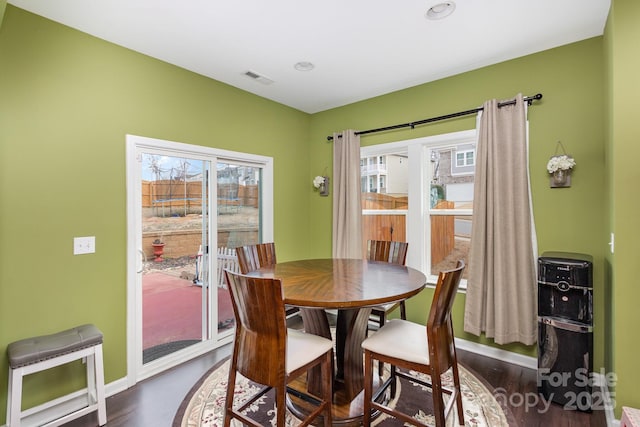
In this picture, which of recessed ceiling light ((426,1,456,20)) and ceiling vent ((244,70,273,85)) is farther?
ceiling vent ((244,70,273,85))

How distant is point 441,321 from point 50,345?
95.5 inches

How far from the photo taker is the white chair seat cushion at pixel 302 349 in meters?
1.65

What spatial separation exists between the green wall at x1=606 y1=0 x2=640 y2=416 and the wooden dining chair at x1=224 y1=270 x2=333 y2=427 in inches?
73.9

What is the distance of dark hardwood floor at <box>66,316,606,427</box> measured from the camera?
207 cm

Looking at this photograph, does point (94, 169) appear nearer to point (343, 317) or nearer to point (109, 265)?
point (109, 265)

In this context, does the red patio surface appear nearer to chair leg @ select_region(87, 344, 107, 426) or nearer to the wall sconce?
chair leg @ select_region(87, 344, 107, 426)

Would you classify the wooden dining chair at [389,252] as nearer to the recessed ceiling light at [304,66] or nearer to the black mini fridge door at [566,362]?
the black mini fridge door at [566,362]

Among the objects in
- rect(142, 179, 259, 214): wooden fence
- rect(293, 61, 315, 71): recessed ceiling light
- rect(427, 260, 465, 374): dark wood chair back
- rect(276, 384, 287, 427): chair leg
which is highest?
rect(293, 61, 315, 71): recessed ceiling light

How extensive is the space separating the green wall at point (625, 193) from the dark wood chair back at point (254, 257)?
2633 mm

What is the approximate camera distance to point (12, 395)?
1806 millimetres

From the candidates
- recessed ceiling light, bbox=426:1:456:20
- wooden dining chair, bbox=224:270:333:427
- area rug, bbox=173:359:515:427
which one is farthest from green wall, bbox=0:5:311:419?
recessed ceiling light, bbox=426:1:456:20

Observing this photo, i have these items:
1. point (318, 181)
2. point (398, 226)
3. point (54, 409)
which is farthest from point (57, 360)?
point (398, 226)

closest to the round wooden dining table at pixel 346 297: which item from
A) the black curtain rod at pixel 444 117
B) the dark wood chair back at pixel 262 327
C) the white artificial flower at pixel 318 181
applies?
the dark wood chair back at pixel 262 327

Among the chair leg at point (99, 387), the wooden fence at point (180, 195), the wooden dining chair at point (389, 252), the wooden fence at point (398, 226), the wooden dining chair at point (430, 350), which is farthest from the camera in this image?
the wooden fence at point (398, 226)
